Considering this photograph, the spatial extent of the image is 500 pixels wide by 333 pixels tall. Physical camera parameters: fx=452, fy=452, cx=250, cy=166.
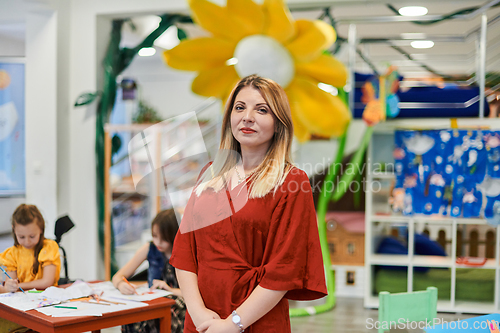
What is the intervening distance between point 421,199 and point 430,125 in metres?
0.60

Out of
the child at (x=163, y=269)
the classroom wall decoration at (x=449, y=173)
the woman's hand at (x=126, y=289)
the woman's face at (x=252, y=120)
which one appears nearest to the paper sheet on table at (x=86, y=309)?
the woman's hand at (x=126, y=289)

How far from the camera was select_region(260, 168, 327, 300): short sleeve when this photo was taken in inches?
43.7

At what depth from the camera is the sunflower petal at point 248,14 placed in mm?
2953

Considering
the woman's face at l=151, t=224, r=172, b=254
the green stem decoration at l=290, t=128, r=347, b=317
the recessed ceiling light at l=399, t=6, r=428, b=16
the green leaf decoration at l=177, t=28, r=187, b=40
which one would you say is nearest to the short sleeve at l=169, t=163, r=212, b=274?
the woman's face at l=151, t=224, r=172, b=254

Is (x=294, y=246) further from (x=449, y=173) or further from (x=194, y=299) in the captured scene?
(x=449, y=173)

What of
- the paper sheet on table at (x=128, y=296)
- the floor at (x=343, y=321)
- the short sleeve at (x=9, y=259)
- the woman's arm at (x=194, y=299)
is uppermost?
the woman's arm at (x=194, y=299)

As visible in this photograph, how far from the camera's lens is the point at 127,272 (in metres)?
2.43

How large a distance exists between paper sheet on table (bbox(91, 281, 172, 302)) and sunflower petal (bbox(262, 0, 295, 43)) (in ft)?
5.82

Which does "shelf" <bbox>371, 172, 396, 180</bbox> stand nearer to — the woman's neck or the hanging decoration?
the hanging decoration

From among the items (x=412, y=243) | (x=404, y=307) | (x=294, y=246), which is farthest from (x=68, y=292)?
(x=412, y=243)

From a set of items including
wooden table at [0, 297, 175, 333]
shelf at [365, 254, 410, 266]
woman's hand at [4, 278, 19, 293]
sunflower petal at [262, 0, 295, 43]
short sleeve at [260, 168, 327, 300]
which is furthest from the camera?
shelf at [365, 254, 410, 266]

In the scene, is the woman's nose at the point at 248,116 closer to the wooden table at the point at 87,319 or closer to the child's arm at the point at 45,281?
the wooden table at the point at 87,319

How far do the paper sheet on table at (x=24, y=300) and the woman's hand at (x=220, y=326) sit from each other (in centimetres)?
105

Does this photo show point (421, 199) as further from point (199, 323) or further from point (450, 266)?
point (199, 323)
